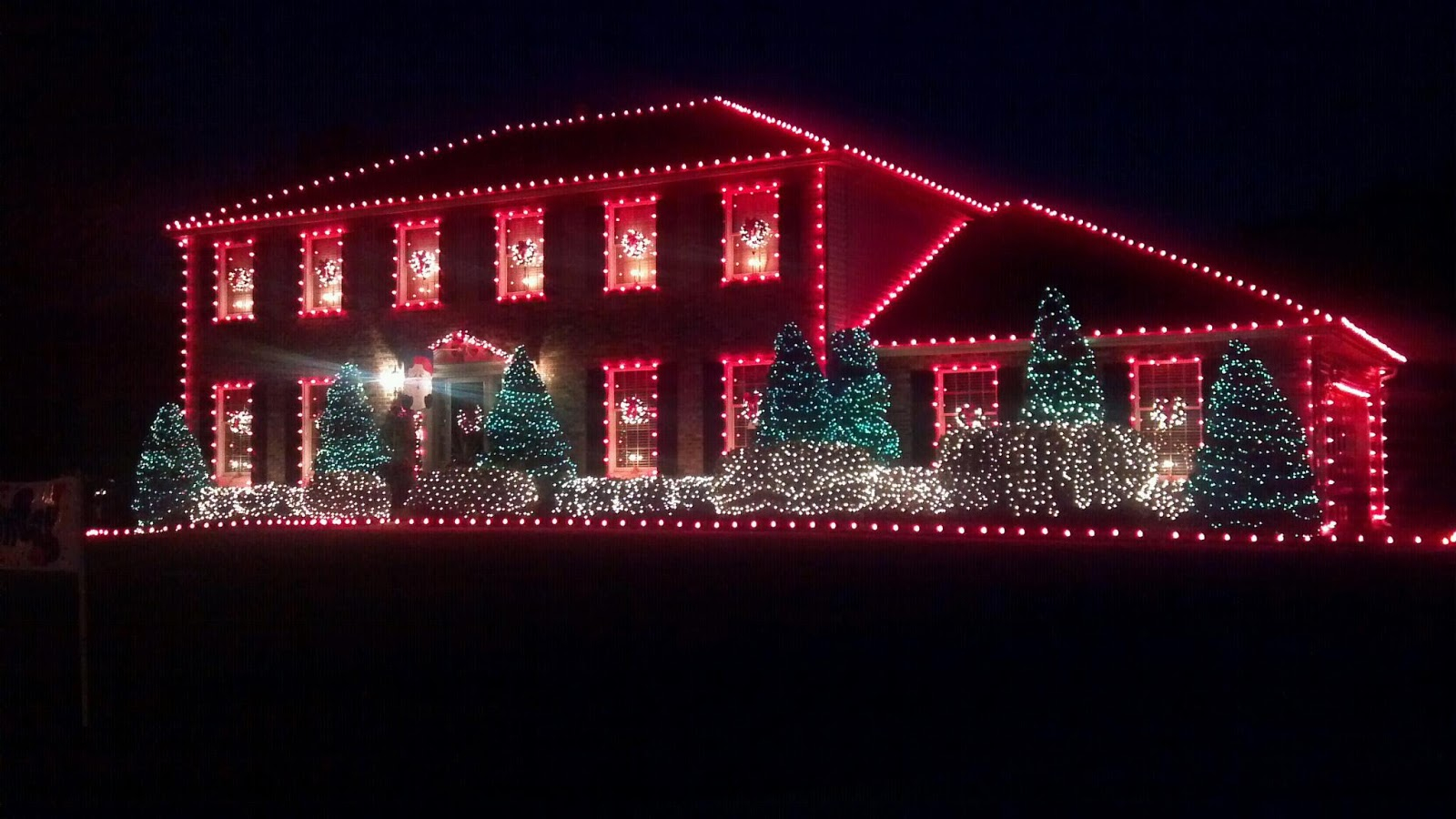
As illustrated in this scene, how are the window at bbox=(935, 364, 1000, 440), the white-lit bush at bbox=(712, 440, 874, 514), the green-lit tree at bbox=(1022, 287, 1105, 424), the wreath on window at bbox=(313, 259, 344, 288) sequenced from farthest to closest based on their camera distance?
1. the wreath on window at bbox=(313, 259, 344, 288)
2. the window at bbox=(935, 364, 1000, 440)
3. the white-lit bush at bbox=(712, 440, 874, 514)
4. the green-lit tree at bbox=(1022, 287, 1105, 424)

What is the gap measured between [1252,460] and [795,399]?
5742mm

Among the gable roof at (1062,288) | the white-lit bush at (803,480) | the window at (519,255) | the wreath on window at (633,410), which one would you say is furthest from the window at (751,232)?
the white-lit bush at (803,480)

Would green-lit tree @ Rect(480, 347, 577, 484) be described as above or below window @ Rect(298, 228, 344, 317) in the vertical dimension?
below

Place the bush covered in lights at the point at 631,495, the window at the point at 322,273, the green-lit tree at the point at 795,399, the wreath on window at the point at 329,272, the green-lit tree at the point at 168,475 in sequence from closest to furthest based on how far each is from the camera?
the green-lit tree at the point at 795,399 < the bush covered in lights at the point at 631,495 < the green-lit tree at the point at 168,475 < the window at the point at 322,273 < the wreath on window at the point at 329,272

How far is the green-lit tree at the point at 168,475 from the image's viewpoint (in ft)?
80.9

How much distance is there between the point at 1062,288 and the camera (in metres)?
20.6

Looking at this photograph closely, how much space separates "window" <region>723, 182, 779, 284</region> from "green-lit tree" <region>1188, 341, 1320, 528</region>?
23.8 feet

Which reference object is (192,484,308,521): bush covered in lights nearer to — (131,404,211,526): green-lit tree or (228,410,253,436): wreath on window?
(131,404,211,526): green-lit tree

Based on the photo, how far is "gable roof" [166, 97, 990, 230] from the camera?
73.2 ft

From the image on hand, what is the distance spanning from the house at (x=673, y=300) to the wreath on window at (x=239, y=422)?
4 cm

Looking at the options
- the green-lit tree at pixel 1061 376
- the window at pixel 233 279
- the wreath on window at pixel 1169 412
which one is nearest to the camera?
the green-lit tree at pixel 1061 376

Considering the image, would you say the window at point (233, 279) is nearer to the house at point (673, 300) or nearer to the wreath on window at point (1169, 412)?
the house at point (673, 300)

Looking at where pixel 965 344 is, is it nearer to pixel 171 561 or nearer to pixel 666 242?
pixel 666 242

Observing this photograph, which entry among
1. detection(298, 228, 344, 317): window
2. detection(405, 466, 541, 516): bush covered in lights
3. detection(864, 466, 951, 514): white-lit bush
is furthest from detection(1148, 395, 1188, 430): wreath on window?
detection(298, 228, 344, 317): window
